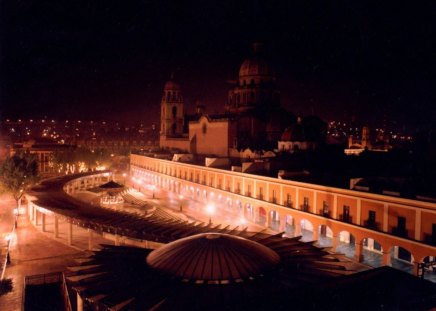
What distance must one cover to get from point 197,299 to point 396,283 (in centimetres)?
766

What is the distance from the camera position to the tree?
48000 mm

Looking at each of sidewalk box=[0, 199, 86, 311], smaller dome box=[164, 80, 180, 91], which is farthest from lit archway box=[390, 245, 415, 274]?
smaller dome box=[164, 80, 180, 91]

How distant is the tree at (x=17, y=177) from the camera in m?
48.0

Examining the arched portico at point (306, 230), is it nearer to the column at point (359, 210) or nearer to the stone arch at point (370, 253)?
the stone arch at point (370, 253)

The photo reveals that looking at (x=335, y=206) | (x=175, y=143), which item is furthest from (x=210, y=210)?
(x=175, y=143)

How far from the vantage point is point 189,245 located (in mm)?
18281

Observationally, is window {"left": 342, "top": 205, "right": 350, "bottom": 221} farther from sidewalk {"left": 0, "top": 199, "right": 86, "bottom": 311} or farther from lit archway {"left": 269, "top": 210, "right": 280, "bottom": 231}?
sidewalk {"left": 0, "top": 199, "right": 86, "bottom": 311}

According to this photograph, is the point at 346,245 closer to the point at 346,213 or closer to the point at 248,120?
the point at 346,213

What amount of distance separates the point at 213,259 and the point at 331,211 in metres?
19.2

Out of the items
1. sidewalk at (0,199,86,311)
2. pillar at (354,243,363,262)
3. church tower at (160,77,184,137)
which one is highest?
church tower at (160,77,184,137)

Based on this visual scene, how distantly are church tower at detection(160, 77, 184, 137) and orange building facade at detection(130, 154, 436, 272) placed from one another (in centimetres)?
3662

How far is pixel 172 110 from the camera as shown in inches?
3664

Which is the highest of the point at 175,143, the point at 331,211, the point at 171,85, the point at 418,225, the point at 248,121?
the point at 171,85

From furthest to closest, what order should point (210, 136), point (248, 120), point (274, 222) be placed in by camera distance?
1. point (210, 136)
2. point (248, 120)
3. point (274, 222)
